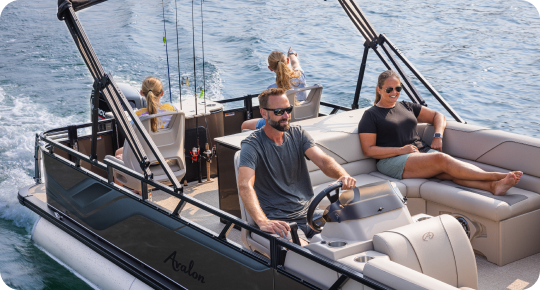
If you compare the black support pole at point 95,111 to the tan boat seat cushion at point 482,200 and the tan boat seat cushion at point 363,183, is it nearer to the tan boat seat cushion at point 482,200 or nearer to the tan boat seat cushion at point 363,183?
the tan boat seat cushion at point 363,183

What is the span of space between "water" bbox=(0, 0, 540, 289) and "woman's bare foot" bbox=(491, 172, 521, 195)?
235 inches

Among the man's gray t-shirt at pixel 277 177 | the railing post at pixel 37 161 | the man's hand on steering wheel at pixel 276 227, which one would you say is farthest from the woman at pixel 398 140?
the railing post at pixel 37 161

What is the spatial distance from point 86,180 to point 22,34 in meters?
11.9

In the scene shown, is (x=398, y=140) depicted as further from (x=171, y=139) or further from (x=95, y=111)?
(x=95, y=111)

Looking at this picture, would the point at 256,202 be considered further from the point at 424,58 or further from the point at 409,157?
the point at 424,58

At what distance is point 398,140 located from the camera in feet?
11.6

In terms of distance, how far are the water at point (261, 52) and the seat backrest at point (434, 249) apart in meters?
6.12

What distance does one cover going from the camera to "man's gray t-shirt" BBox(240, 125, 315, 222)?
2523 millimetres

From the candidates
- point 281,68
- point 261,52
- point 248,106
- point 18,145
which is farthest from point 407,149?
point 261,52

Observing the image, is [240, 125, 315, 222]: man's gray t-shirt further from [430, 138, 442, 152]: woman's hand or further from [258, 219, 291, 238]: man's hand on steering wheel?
[430, 138, 442, 152]: woman's hand

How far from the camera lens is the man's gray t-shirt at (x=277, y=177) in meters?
2.52

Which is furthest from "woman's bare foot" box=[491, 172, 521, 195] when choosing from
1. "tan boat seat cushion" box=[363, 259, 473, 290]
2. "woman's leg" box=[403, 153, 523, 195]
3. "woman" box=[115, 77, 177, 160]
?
"woman" box=[115, 77, 177, 160]

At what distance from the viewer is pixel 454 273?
2.07m

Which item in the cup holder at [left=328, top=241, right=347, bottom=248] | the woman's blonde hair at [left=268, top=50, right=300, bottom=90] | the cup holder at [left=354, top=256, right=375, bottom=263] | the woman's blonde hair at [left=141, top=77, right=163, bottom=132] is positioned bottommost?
the cup holder at [left=354, top=256, right=375, bottom=263]
